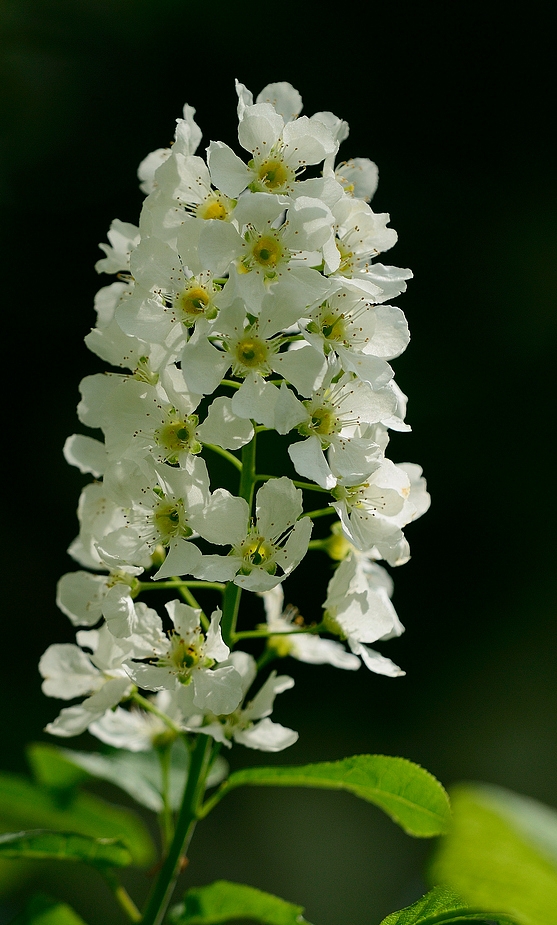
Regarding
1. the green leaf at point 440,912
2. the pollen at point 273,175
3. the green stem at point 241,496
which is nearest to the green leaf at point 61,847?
the green stem at point 241,496

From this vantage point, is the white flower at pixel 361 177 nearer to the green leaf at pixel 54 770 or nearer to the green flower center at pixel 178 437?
the green flower center at pixel 178 437

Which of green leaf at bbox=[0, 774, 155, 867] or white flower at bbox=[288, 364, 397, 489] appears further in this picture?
green leaf at bbox=[0, 774, 155, 867]

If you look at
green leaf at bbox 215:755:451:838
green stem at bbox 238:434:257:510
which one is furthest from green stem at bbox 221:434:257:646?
green leaf at bbox 215:755:451:838

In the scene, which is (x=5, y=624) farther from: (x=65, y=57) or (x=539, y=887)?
(x=539, y=887)

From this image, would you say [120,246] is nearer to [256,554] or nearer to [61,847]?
[256,554]

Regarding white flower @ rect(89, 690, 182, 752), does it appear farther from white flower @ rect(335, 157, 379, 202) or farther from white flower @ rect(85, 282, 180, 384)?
white flower @ rect(335, 157, 379, 202)

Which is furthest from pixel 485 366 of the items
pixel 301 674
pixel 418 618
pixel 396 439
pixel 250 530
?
pixel 250 530
